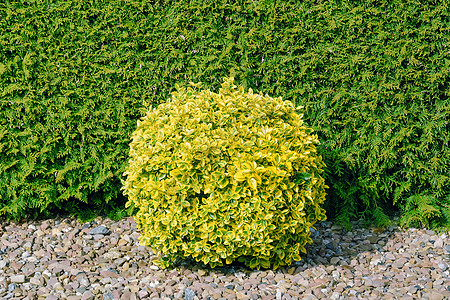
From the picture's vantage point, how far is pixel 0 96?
4695 mm

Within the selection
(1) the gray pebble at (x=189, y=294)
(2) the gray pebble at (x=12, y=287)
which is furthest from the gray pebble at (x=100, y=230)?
(1) the gray pebble at (x=189, y=294)

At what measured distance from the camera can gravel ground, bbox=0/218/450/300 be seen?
356 cm

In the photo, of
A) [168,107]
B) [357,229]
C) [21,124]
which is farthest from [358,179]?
[21,124]

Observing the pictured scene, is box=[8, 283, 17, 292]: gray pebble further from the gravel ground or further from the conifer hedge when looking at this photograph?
the conifer hedge

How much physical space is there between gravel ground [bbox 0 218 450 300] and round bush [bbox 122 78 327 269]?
0.60 feet

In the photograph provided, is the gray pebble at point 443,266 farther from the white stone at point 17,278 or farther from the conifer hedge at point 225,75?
the white stone at point 17,278

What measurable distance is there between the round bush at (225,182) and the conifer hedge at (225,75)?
34.7 inches

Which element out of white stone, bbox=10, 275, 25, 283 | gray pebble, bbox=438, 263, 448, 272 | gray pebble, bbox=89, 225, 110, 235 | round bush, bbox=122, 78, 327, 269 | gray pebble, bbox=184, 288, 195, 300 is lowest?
gray pebble, bbox=89, 225, 110, 235

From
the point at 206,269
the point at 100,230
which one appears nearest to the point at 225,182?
the point at 206,269

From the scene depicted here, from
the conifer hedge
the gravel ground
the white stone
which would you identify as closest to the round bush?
the gravel ground

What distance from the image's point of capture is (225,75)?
469 centimetres

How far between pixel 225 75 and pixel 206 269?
6.21 ft

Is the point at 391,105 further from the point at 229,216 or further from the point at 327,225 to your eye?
the point at 229,216

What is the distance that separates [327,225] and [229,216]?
5.47 feet
